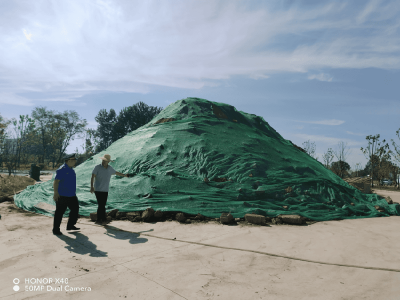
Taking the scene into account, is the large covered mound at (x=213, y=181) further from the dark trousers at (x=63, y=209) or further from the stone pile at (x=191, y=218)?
the dark trousers at (x=63, y=209)

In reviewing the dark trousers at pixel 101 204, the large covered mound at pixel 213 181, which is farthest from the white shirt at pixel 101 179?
the large covered mound at pixel 213 181

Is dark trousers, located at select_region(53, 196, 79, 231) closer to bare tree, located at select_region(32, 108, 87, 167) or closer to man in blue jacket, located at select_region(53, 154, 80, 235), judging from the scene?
man in blue jacket, located at select_region(53, 154, 80, 235)

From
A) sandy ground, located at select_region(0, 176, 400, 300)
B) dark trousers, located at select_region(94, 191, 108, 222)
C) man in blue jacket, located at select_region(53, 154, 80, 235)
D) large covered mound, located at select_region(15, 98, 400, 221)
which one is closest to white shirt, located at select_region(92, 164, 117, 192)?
dark trousers, located at select_region(94, 191, 108, 222)

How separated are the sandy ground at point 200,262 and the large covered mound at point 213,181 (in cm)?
83

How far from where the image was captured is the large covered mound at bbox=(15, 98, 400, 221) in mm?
5086

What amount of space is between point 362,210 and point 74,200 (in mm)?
6132

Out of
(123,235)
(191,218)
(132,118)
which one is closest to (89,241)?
(123,235)

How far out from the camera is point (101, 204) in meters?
4.30

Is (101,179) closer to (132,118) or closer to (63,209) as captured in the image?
(63,209)

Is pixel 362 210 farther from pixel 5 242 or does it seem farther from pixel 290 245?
pixel 5 242

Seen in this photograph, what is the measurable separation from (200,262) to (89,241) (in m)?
1.69

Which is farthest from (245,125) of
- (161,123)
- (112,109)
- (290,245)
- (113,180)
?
(112,109)

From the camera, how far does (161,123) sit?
26.2ft

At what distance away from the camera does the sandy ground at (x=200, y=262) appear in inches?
81.9
